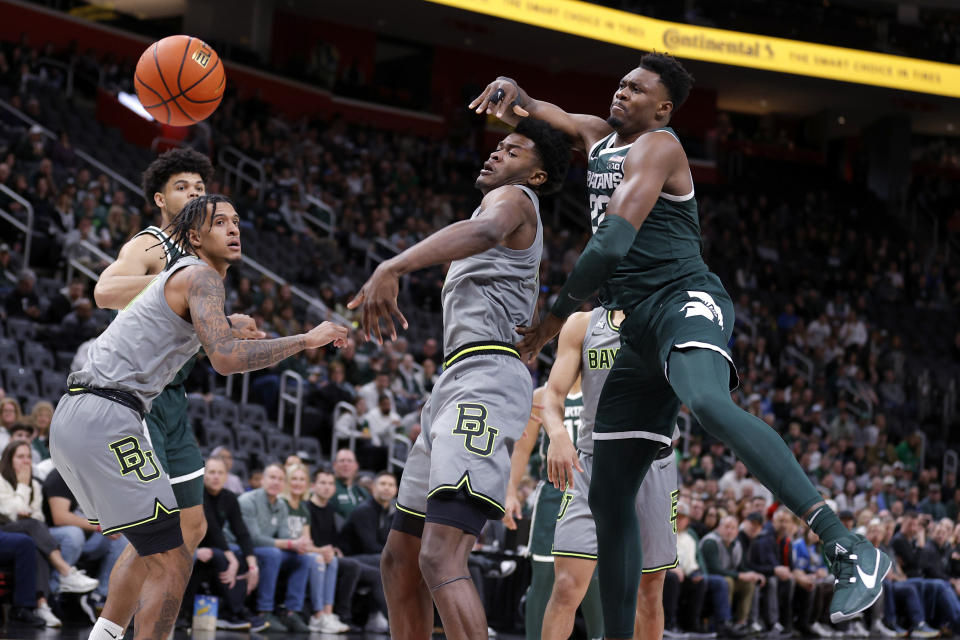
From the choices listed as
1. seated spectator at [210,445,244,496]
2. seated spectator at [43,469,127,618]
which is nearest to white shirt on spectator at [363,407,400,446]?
seated spectator at [210,445,244,496]

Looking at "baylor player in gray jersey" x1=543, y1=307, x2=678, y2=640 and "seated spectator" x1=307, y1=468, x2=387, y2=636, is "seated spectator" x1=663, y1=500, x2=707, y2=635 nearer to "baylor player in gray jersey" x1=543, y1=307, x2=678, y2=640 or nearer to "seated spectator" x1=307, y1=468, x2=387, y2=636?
"seated spectator" x1=307, y1=468, x2=387, y2=636

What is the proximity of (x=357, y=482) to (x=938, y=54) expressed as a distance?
2137cm

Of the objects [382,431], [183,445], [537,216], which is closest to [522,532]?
[382,431]

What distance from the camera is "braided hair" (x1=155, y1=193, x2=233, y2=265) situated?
4801 mm

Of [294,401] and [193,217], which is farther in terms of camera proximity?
[294,401]

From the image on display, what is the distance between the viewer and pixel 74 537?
822 centimetres

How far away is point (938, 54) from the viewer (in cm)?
2680

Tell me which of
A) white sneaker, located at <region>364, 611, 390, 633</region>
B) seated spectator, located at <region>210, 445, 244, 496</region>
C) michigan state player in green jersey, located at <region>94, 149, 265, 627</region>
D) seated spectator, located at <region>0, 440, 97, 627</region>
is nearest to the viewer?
michigan state player in green jersey, located at <region>94, 149, 265, 627</region>

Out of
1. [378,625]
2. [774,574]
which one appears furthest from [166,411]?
[774,574]

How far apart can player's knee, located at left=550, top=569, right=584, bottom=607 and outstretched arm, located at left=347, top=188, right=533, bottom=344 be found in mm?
2025

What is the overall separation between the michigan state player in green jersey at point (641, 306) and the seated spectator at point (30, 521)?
16.2 feet

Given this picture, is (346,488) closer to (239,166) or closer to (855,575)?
(855,575)

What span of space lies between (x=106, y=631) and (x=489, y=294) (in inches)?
83.4

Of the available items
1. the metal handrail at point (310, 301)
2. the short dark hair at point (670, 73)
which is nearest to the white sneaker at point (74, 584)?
the short dark hair at point (670, 73)
